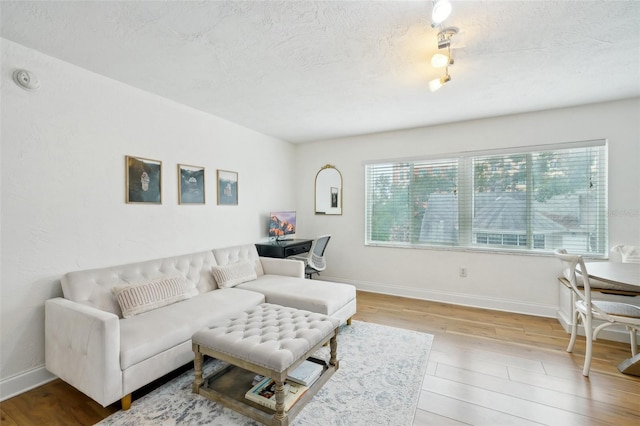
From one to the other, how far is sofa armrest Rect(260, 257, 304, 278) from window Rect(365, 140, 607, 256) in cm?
145

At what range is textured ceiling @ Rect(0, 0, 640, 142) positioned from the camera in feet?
5.34

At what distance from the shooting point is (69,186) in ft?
7.25

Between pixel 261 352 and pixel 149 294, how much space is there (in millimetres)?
1263

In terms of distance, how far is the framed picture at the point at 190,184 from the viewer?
307cm

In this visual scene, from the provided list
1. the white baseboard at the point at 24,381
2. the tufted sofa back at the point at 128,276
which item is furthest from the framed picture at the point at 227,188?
the white baseboard at the point at 24,381

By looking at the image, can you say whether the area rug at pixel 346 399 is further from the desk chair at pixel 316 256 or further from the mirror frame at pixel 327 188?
the mirror frame at pixel 327 188

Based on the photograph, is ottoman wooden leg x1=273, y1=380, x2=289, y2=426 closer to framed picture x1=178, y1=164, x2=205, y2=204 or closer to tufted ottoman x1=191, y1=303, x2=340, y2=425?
tufted ottoman x1=191, y1=303, x2=340, y2=425

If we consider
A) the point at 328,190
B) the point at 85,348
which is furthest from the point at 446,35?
the point at 328,190

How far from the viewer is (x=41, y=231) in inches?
81.3

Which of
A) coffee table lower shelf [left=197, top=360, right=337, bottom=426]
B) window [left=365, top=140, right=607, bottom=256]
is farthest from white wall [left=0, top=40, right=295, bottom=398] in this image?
window [left=365, top=140, right=607, bottom=256]

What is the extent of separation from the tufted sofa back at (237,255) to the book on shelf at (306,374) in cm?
166

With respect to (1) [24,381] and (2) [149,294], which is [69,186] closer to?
(2) [149,294]

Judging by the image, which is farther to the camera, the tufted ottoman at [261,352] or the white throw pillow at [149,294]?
the white throw pillow at [149,294]

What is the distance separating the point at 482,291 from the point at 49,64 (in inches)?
193
